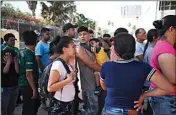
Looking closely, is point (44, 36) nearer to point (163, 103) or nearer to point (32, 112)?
point (32, 112)

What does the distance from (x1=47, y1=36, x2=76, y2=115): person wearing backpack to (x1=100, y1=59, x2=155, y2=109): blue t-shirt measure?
0.62 metres

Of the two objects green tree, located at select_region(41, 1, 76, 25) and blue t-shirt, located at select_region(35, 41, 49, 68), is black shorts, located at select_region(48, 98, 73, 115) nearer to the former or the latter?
blue t-shirt, located at select_region(35, 41, 49, 68)

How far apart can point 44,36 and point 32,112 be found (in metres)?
1.79

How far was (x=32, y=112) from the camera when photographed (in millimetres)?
4035

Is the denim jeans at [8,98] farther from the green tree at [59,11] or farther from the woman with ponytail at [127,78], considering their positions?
the green tree at [59,11]

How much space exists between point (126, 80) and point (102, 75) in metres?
0.23

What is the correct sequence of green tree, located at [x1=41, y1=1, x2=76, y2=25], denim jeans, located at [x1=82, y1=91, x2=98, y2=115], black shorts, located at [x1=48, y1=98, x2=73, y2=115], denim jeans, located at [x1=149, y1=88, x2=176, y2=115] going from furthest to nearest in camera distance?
green tree, located at [x1=41, y1=1, x2=76, y2=25]
denim jeans, located at [x1=82, y1=91, x2=98, y2=115]
black shorts, located at [x1=48, y1=98, x2=73, y2=115]
denim jeans, located at [x1=149, y1=88, x2=176, y2=115]

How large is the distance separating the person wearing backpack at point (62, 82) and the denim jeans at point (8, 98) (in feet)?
4.28

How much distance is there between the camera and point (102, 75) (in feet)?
7.80

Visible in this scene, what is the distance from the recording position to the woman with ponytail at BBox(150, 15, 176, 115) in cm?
230

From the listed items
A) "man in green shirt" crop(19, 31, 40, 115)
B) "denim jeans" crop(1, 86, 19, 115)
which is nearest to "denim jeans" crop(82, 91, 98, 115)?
"man in green shirt" crop(19, 31, 40, 115)

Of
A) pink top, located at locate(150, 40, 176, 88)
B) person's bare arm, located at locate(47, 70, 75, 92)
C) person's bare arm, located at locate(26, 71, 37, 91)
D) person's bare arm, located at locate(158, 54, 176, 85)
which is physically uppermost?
pink top, located at locate(150, 40, 176, 88)

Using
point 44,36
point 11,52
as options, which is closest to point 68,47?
point 11,52

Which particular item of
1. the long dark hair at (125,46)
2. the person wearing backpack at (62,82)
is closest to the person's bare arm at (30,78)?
the person wearing backpack at (62,82)
